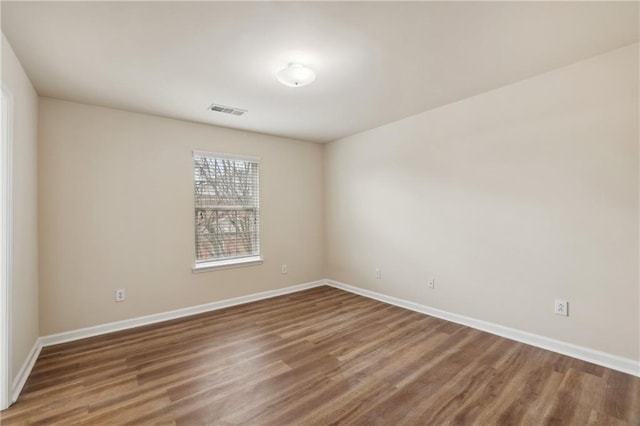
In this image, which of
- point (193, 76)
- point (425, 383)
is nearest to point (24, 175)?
point (193, 76)

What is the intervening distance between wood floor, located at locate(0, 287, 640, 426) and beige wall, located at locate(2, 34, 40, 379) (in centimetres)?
34

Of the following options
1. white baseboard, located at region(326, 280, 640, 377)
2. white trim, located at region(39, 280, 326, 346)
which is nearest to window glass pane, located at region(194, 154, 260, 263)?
white trim, located at region(39, 280, 326, 346)

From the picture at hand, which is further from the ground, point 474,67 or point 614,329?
point 474,67

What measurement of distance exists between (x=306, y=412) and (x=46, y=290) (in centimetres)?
283

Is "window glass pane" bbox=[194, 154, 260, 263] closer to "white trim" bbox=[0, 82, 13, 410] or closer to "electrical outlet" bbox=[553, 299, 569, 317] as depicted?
"white trim" bbox=[0, 82, 13, 410]

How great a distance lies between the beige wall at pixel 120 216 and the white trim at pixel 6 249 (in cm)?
106

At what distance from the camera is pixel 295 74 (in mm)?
2314

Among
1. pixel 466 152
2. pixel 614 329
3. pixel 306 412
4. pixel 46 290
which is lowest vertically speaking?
pixel 306 412

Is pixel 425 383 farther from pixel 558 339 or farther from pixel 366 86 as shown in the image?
Result: pixel 366 86

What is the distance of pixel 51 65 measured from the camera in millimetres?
2285

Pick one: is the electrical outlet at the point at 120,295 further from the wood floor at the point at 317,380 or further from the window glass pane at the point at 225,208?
the window glass pane at the point at 225,208

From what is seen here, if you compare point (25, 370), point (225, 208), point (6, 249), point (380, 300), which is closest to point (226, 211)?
point (225, 208)

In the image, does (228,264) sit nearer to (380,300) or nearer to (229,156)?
(229,156)

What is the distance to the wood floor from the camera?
1813 mm
